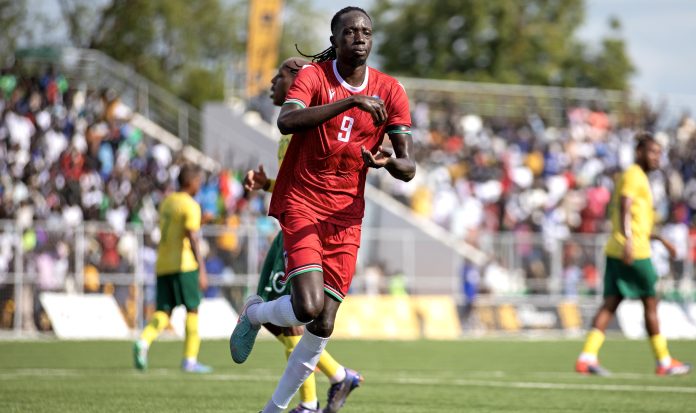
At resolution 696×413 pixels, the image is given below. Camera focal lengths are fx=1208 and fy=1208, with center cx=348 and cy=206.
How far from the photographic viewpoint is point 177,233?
47.2 ft

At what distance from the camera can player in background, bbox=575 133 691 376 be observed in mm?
14031

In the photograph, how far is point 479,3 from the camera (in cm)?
6631

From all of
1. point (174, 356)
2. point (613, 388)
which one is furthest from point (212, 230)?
point (613, 388)

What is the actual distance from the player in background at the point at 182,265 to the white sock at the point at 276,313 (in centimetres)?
610

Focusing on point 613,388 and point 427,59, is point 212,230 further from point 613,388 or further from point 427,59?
point 427,59

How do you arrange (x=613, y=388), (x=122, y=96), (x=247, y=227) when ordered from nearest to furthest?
(x=613, y=388), (x=247, y=227), (x=122, y=96)

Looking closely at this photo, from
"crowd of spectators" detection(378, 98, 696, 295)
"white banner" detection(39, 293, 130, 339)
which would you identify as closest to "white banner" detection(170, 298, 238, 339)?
"white banner" detection(39, 293, 130, 339)

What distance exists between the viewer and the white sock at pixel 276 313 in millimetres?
7668

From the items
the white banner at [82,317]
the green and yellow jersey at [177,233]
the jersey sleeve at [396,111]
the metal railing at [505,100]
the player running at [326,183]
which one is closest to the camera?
the player running at [326,183]

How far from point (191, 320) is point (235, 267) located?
10.5m

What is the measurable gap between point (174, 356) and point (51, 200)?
30.2ft

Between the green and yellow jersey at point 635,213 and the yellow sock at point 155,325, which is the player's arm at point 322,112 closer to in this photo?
the yellow sock at point 155,325

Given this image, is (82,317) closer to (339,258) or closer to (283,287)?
(283,287)

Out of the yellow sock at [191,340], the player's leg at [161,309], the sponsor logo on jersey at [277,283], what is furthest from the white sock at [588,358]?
the sponsor logo on jersey at [277,283]
